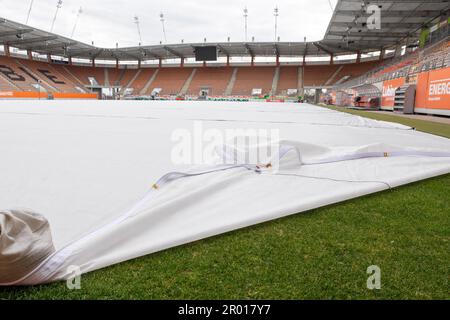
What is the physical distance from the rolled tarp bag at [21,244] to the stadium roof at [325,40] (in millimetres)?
20760

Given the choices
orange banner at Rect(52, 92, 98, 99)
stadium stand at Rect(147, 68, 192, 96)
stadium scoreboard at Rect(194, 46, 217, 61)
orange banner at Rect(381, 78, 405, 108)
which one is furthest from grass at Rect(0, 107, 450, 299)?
stadium stand at Rect(147, 68, 192, 96)

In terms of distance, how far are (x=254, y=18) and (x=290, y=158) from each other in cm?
3983

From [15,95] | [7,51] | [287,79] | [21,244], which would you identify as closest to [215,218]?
[21,244]

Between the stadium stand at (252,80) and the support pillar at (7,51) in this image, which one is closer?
the support pillar at (7,51)

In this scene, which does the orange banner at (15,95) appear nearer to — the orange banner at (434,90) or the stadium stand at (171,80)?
the stadium stand at (171,80)

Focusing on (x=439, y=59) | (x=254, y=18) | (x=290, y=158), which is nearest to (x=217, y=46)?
(x=254, y=18)

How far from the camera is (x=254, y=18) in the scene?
37719mm

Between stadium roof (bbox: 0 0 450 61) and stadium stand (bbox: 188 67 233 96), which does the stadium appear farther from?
stadium stand (bbox: 188 67 233 96)

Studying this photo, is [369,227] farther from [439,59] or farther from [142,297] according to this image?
[439,59]

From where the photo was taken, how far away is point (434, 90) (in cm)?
1052

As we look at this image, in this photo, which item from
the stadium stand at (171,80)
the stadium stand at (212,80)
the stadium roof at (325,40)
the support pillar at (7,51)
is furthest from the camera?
the stadium stand at (171,80)

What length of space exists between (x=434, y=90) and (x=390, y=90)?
178 inches

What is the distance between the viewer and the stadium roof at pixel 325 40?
18.6 metres
